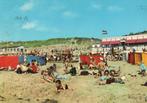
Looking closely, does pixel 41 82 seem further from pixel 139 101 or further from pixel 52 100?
pixel 139 101

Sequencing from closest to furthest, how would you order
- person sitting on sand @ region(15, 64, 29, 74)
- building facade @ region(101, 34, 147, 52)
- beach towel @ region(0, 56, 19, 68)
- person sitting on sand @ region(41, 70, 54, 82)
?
person sitting on sand @ region(41, 70, 54, 82) < person sitting on sand @ region(15, 64, 29, 74) < beach towel @ region(0, 56, 19, 68) < building facade @ region(101, 34, 147, 52)

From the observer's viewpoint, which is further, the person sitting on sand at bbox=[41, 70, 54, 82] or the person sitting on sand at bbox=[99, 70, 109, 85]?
the person sitting on sand at bbox=[41, 70, 54, 82]

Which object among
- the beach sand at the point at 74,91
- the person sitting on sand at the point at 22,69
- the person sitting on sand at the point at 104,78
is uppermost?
the person sitting on sand at the point at 22,69

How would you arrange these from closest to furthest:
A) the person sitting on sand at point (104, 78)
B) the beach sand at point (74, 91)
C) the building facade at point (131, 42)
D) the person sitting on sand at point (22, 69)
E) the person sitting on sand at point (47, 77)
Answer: the beach sand at point (74, 91), the person sitting on sand at point (104, 78), the person sitting on sand at point (47, 77), the person sitting on sand at point (22, 69), the building facade at point (131, 42)

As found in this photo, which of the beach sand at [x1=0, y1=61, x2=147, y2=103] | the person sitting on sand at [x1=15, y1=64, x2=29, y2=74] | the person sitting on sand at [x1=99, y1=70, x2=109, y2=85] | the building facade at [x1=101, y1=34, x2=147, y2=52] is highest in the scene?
the building facade at [x1=101, y1=34, x2=147, y2=52]

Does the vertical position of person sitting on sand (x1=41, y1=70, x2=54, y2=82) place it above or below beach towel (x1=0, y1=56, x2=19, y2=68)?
below

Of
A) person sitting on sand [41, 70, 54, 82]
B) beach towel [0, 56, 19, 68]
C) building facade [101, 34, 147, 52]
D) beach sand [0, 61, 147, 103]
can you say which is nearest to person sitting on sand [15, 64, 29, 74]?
beach sand [0, 61, 147, 103]

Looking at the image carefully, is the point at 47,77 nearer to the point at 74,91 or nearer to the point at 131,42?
the point at 74,91

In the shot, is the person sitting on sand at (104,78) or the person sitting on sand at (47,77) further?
the person sitting on sand at (47,77)

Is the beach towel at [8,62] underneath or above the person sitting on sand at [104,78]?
above

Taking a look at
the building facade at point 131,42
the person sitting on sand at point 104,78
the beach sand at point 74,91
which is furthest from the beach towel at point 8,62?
the building facade at point 131,42

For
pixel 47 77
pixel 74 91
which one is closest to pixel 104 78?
pixel 47 77

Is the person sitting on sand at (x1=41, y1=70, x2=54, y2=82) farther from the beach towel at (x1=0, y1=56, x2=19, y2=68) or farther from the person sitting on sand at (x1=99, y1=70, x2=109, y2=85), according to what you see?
the beach towel at (x1=0, y1=56, x2=19, y2=68)

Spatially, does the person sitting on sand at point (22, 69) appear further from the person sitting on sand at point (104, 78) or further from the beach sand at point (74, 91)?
the person sitting on sand at point (104, 78)
